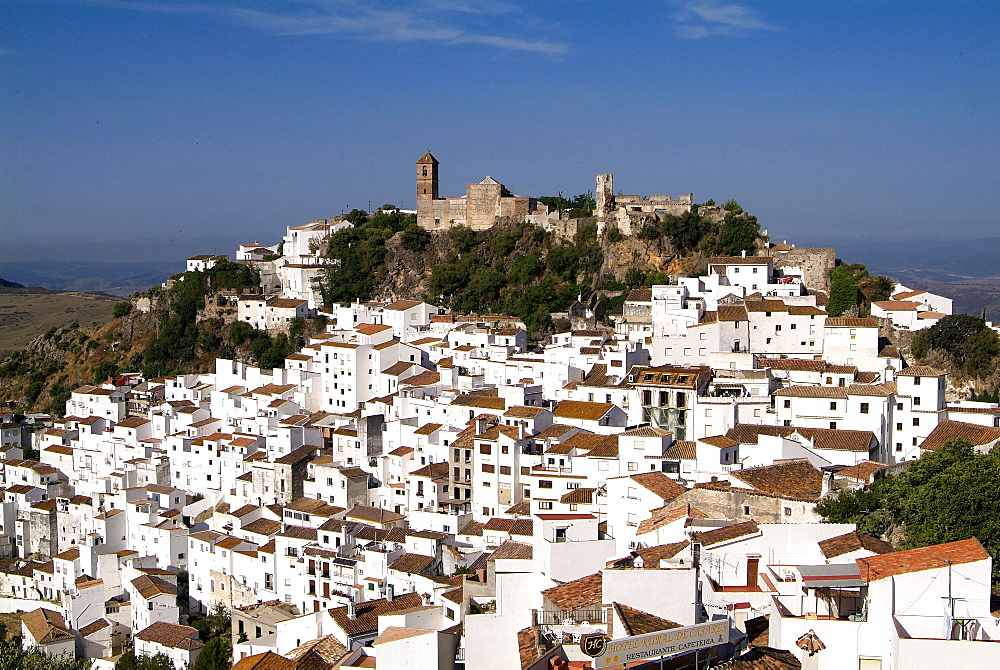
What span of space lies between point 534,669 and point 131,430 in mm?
30837

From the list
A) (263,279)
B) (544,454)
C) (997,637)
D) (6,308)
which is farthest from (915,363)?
(6,308)

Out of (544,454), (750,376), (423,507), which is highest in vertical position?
(750,376)

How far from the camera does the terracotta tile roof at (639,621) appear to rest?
11.1 m

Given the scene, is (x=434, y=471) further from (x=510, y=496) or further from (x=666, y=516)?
(x=666, y=516)

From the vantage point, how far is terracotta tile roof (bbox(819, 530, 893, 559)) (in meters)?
14.8

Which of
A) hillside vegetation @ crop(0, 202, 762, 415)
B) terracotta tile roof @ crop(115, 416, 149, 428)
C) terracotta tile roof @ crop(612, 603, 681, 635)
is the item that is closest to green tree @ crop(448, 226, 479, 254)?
hillside vegetation @ crop(0, 202, 762, 415)

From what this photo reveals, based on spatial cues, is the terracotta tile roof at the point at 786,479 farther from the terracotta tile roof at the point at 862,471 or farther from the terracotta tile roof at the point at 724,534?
the terracotta tile roof at the point at 724,534

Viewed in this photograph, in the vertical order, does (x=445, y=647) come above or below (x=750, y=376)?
below

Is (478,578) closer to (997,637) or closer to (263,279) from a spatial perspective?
(997,637)

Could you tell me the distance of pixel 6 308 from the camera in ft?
360

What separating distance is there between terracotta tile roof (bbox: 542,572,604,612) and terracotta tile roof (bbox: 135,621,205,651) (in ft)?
Answer: 47.7

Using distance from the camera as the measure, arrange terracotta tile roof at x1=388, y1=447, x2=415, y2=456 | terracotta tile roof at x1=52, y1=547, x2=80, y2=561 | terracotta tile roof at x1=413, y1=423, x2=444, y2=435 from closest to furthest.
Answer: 1. terracotta tile roof at x1=388, y1=447, x2=415, y2=456
2. terracotta tile roof at x1=413, y1=423, x2=444, y2=435
3. terracotta tile roof at x1=52, y1=547, x2=80, y2=561

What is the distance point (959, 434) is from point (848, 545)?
10.8 meters

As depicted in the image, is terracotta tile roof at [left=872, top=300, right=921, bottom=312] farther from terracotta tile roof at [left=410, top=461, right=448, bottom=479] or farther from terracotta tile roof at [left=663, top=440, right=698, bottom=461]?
terracotta tile roof at [left=410, top=461, right=448, bottom=479]
